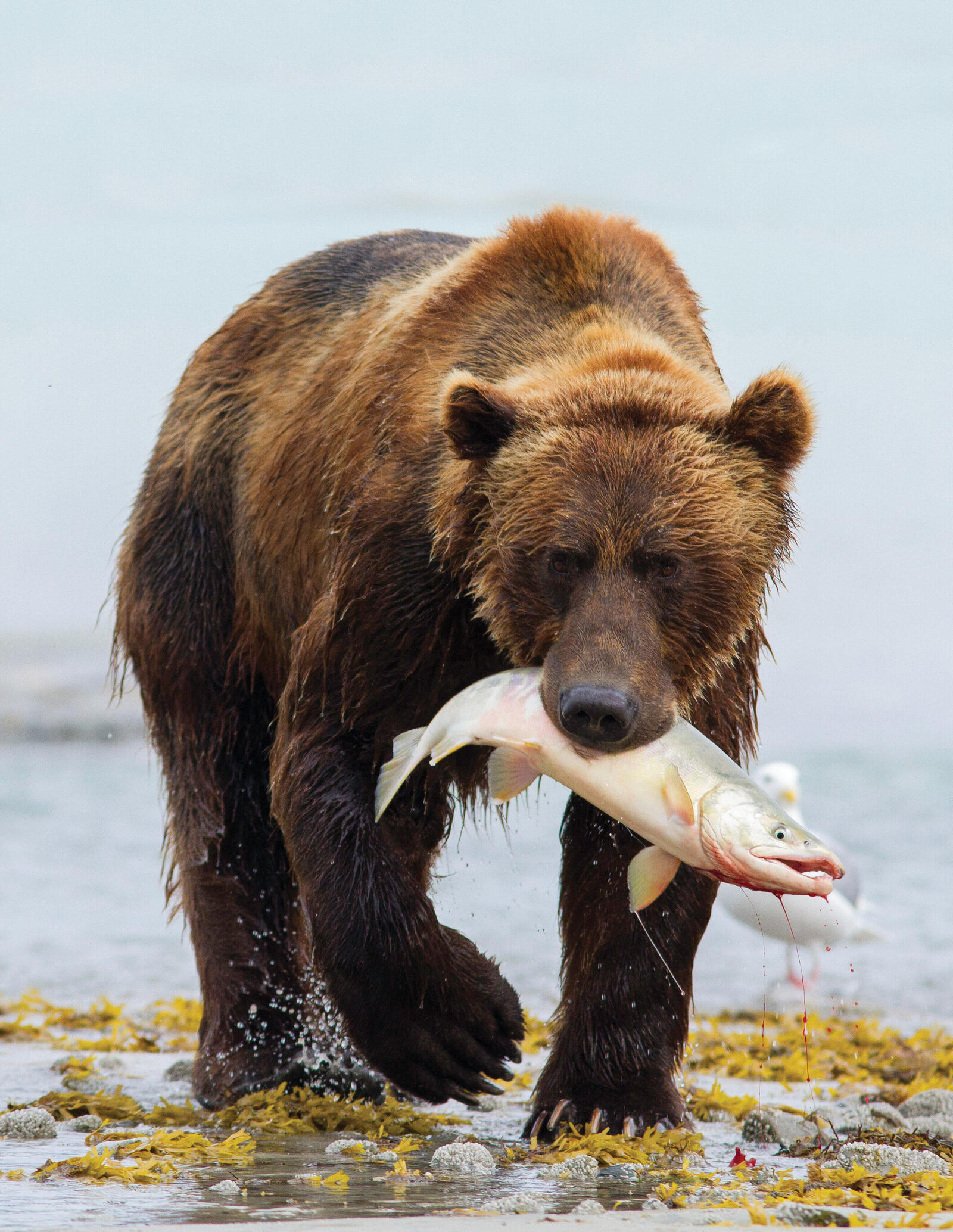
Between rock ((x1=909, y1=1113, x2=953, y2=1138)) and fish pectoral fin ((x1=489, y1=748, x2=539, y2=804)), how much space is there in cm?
146

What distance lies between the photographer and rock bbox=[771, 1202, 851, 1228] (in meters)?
3.10

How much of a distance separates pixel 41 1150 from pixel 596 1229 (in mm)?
1552

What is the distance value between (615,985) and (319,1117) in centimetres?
85

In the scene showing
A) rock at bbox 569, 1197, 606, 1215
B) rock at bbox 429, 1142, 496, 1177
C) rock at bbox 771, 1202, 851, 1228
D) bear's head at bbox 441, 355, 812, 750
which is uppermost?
bear's head at bbox 441, 355, 812, 750

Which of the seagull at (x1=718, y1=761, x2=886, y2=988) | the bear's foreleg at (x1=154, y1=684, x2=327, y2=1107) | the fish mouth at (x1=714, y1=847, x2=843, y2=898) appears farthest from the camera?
the seagull at (x1=718, y1=761, x2=886, y2=988)

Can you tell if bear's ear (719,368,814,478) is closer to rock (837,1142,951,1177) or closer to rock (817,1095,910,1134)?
rock (837,1142,951,1177)

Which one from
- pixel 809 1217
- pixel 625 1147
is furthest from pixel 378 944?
pixel 809 1217

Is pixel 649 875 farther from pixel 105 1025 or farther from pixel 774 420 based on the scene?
pixel 105 1025

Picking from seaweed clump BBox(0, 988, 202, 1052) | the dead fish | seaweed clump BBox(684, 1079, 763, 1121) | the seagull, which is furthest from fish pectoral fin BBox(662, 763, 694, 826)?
the seagull

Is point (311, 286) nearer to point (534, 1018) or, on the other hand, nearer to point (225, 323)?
point (225, 323)

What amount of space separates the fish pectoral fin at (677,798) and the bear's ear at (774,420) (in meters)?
0.92

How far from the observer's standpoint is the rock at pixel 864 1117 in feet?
14.7

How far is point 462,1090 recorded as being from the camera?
4.52m

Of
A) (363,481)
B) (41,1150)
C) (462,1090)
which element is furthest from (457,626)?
(41,1150)
